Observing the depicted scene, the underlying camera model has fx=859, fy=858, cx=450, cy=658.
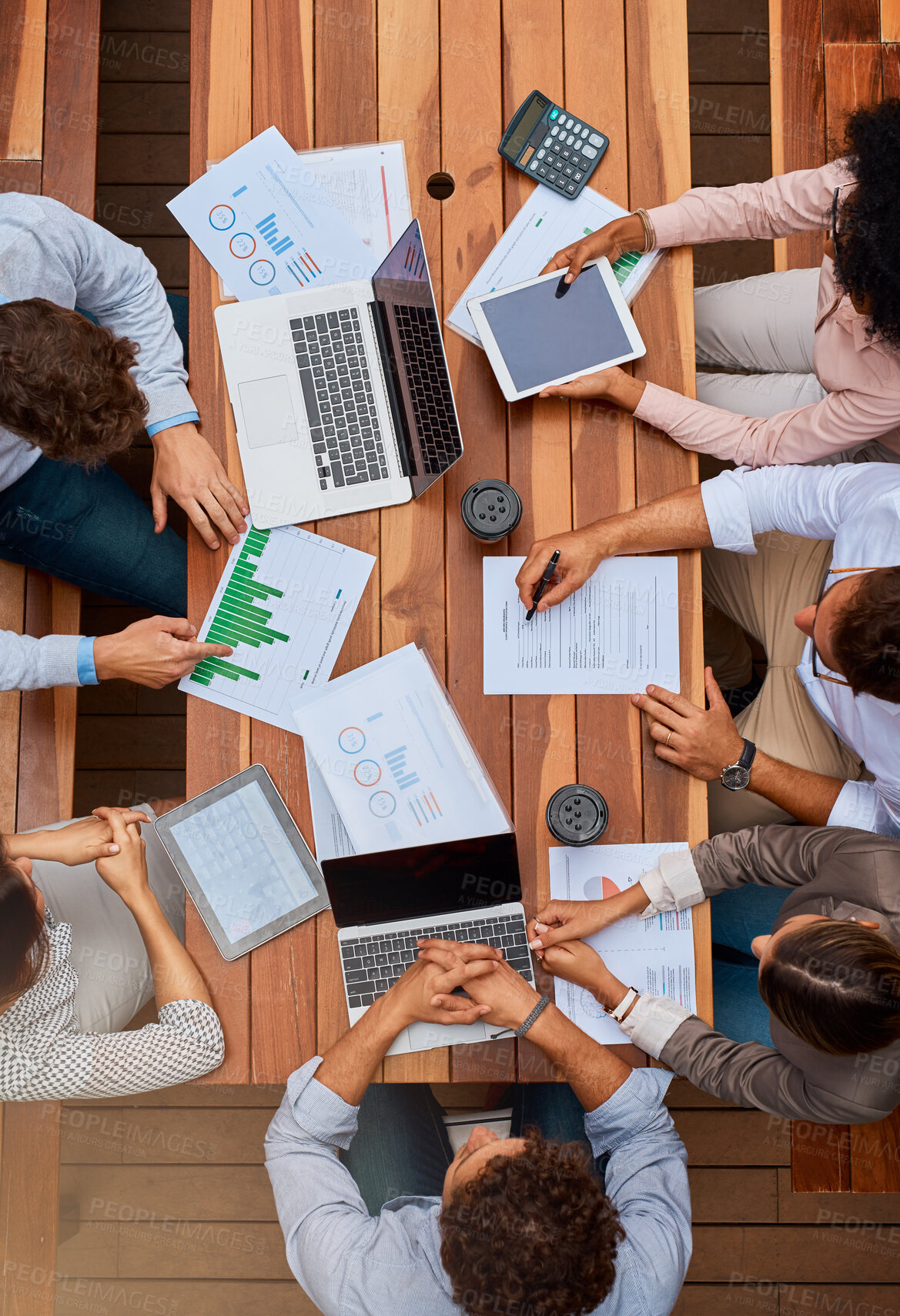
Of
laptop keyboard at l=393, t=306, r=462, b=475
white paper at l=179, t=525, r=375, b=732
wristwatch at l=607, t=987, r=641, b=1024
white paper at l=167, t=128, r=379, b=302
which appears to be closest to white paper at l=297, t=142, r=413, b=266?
white paper at l=167, t=128, r=379, b=302

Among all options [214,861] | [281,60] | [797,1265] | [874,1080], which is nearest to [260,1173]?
[214,861]

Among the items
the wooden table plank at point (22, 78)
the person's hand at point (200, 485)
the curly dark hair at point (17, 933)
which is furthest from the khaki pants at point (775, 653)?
the wooden table plank at point (22, 78)

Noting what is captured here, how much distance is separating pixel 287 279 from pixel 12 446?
58cm

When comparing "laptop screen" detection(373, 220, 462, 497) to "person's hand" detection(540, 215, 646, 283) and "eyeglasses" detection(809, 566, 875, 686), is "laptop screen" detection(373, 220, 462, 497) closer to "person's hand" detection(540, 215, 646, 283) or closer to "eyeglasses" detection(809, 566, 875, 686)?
"person's hand" detection(540, 215, 646, 283)

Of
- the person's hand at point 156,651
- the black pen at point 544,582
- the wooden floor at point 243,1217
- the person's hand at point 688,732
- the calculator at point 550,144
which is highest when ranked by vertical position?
the calculator at point 550,144

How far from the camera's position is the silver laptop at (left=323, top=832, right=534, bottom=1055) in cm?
144

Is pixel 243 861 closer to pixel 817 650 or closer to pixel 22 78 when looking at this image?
pixel 817 650

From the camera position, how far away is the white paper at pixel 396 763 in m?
1.45

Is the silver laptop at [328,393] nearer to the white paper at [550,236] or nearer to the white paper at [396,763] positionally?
the white paper at [550,236]

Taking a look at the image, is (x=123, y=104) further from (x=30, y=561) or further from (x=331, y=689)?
(x=331, y=689)

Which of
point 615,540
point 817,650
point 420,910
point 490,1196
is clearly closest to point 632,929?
point 420,910

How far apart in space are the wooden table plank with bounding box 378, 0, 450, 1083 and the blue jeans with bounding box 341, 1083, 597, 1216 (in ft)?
2.98

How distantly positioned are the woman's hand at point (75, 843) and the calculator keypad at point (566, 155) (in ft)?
4.49

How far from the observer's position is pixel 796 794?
5.21ft
